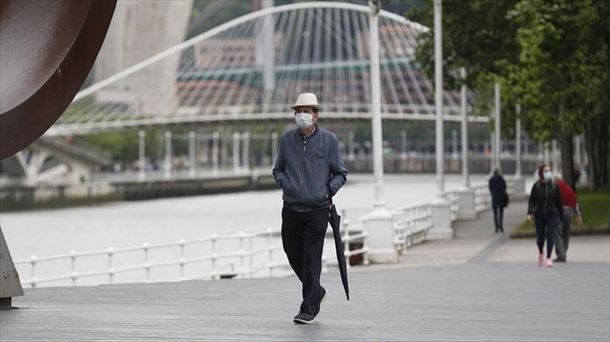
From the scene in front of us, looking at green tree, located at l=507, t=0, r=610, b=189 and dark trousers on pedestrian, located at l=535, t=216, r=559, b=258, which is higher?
green tree, located at l=507, t=0, r=610, b=189

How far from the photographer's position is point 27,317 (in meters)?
13.1

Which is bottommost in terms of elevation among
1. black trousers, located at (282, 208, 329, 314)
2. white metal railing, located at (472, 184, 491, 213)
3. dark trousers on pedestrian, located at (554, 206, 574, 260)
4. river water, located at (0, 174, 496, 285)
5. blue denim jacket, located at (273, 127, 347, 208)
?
river water, located at (0, 174, 496, 285)

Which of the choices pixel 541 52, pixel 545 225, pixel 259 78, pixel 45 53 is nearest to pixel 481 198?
pixel 541 52

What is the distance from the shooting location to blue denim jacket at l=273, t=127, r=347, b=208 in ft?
43.0

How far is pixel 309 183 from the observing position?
1315 cm

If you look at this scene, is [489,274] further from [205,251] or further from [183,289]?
[205,251]

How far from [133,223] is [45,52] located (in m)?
69.9

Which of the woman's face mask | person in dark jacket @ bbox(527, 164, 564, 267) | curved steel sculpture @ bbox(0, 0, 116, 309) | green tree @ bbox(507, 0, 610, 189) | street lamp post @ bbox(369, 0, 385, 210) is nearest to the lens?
curved steel sculpture @ bbox(0, 0, 116, 309)

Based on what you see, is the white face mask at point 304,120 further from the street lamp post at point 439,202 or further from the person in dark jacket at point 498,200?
the person in dark jacket at point 498,200

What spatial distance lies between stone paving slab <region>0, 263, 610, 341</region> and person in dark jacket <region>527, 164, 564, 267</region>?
5126 mm

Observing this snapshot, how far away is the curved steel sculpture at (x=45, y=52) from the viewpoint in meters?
12.5

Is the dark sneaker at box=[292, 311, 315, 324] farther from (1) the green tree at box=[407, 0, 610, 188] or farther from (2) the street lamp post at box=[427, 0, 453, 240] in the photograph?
(2) the street lamp post at box=[427, 0, 453, 240]

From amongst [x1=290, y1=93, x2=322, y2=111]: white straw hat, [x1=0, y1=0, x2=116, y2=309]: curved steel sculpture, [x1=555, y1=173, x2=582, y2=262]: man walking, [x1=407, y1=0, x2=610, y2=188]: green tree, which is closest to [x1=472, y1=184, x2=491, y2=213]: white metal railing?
[x1=407, y1=0, x2=610, y2=188]: green tree

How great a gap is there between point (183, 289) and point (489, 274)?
6401 mm
